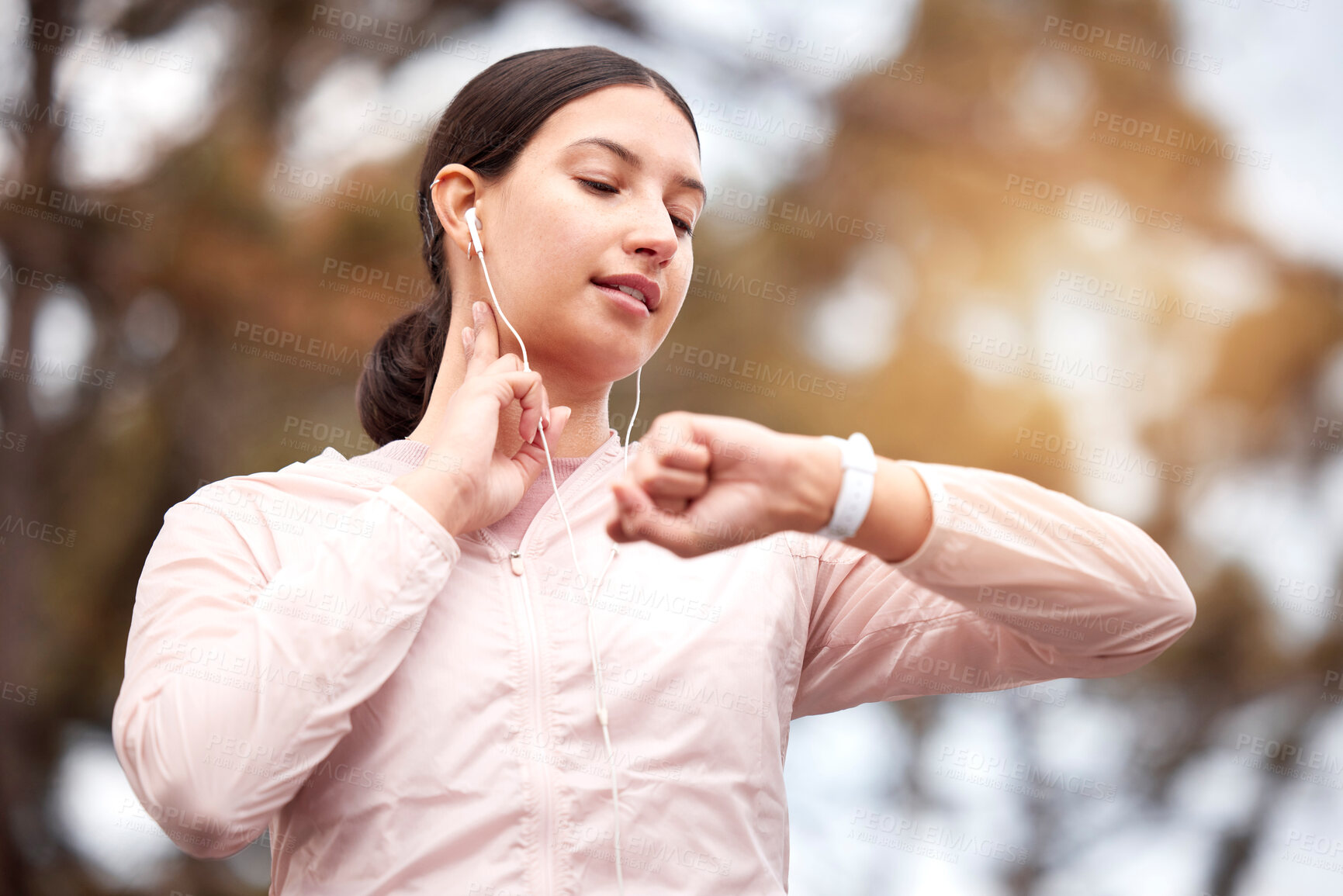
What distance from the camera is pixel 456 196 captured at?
4.22 ft

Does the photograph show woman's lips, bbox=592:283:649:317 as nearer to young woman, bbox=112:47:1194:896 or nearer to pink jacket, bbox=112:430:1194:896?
young woman, bbox=112:47:1194:896

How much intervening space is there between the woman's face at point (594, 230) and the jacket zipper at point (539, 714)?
233mm

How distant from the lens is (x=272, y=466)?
108 inches

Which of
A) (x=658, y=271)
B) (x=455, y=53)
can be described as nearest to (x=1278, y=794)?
(x=658, y=271)

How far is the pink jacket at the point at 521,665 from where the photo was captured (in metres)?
0.91

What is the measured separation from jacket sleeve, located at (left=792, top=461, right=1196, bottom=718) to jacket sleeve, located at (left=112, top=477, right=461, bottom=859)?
0.43 meters

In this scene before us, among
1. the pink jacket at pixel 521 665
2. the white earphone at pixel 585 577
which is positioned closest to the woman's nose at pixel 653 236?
the white earphone at pixel 585 577

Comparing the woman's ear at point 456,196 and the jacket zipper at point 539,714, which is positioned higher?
the woman's ear at point 456,196

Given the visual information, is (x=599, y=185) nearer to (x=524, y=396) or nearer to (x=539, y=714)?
(x=524, y=396)

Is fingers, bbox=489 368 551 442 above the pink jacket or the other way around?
above

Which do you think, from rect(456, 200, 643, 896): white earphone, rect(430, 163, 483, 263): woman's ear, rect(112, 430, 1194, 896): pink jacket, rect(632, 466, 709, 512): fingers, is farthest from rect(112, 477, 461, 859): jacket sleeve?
rect(430, 163, 483, 263): woman's ear

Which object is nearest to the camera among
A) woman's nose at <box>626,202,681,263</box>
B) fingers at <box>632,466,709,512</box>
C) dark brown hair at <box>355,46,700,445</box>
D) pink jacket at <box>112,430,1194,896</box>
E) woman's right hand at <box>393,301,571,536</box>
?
fingers at <box>632,466,709,512</box>

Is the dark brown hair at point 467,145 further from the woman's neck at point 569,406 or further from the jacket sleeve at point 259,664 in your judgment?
the jacket sleeve at point 259,664

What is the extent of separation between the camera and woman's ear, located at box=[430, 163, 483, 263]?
1274 mm
